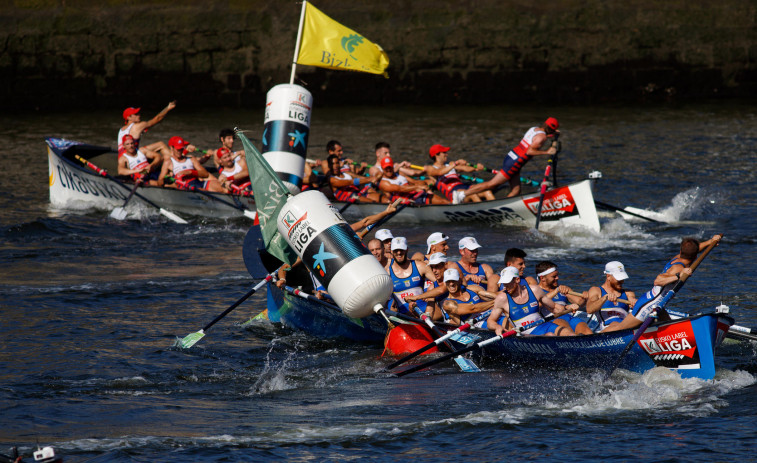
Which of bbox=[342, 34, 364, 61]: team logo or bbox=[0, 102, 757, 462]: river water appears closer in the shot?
bbox=[0, 102, 757, 462]: river water

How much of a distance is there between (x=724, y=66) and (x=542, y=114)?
6030 mm

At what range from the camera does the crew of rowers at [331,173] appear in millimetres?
18703

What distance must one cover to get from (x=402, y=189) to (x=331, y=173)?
145 centimetres

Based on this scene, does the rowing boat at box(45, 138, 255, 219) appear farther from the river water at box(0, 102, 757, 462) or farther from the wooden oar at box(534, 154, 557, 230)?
the wooden oar at box(534, 154, 557, 230)

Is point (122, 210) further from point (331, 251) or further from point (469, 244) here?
point (331, 251)

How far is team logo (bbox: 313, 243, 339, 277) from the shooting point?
35.6 ft

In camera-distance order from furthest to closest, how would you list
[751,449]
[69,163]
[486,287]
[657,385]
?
1. [69,163]
2. [486,287]
3. [657,385]
4. [751,449]

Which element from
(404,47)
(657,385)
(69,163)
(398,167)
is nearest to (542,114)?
(404,47)

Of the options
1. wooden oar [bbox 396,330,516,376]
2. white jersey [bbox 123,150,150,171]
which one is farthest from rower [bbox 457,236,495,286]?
white jersey [bbox 123,150,150,171]

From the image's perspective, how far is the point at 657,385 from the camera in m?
9.95

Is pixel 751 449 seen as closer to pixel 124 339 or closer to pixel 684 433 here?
pixel 684 433

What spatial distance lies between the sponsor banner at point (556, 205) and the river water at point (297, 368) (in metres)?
0.42

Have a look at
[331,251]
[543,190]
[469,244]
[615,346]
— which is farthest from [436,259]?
[543,190]

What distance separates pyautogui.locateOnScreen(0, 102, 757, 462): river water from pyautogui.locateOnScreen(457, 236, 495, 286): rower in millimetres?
1494
